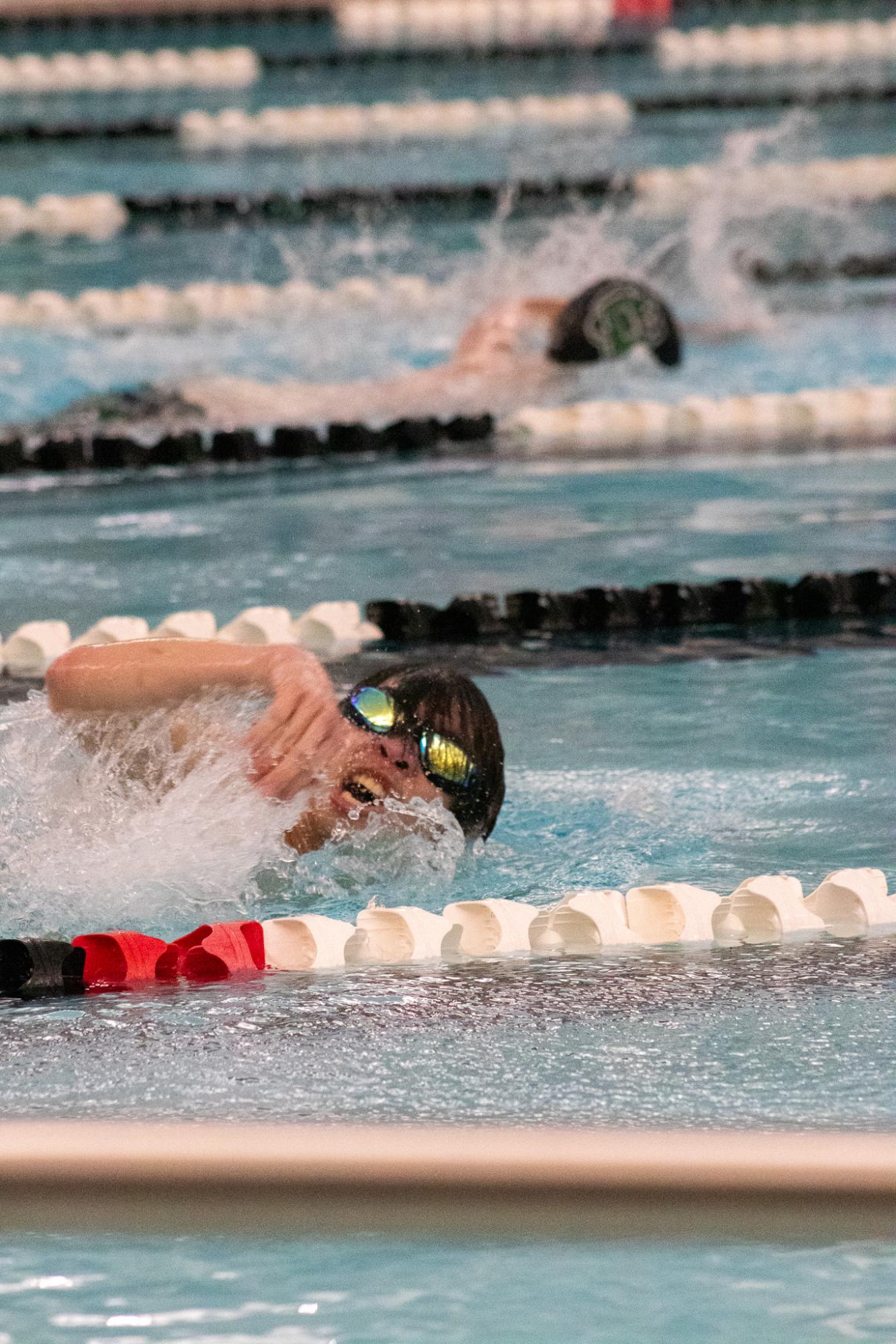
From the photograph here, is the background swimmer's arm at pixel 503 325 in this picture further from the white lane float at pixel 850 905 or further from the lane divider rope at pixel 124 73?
the lane divider rope at pixel 124 73

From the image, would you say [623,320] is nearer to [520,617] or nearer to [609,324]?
[609,324]

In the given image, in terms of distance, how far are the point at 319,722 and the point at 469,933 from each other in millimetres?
366

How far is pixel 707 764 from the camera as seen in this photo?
3449mm

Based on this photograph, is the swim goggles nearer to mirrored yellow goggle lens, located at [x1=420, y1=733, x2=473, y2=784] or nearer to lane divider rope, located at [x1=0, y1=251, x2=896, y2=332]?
mirrored yellow goggle lens, located at [x1=420, y1=733, x2=473, y2=784]

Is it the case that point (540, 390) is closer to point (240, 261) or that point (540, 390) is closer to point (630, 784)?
point (240, 261)

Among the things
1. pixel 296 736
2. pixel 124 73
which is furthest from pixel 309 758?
pixel 124 73

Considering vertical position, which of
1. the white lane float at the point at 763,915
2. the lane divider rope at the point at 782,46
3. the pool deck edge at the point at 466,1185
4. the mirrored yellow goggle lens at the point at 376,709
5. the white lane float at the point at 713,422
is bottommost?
the pool deck edge at the point at 466,1185

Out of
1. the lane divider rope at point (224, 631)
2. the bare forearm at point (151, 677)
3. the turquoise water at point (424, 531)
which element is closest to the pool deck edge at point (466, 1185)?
the bare forearm at point (151, 677)

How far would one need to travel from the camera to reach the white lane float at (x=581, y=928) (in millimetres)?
2568

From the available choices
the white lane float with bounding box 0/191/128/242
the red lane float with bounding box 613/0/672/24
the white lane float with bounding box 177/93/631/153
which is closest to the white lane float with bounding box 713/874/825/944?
the white lane float with bounding box 0/191/128/242

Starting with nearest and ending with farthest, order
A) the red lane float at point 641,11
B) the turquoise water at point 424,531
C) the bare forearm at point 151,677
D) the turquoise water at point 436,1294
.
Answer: the turquoise water at point 436,1294
the bare forearm at point 151,677
the turquoise water at point 424,531
the red lane float at point 641,11

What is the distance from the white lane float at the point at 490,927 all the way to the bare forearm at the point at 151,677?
0.46 metres

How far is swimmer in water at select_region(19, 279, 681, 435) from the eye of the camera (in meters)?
6.24

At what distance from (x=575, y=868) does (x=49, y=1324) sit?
1417mm
